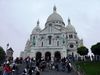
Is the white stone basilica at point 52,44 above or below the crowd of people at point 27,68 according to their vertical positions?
above

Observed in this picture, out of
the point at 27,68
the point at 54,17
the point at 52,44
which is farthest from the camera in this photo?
the point at 54,17

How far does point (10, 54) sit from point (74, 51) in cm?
3599

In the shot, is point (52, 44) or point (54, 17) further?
point (54, 17)

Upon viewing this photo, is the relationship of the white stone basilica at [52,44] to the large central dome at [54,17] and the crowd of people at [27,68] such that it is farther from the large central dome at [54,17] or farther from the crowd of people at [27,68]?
the crowd of people at [27,68]

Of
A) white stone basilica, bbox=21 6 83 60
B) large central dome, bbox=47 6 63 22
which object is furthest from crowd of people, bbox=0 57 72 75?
large central dome, bbox=47 6 63 22

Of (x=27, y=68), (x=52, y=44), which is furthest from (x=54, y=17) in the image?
(x=27, y=68)

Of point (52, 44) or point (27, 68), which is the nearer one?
point (27, 68)

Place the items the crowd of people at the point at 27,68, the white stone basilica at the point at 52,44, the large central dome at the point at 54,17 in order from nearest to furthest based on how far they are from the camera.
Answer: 1. the crowd of people at the point at 27,68
2. the white stone basilica at the point at 52,44
3. the large central dome at the point at 54,17

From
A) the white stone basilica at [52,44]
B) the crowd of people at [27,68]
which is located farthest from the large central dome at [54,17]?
the crowd of people at [27,68]

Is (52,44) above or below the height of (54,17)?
below

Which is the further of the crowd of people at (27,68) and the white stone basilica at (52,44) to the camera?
the white stone basilica at (52,44)

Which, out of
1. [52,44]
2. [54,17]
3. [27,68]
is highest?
[54,17]

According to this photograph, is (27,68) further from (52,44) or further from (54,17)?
(54,17)

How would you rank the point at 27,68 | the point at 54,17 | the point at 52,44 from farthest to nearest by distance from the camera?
the point at 54,17, the point at 52,44, the point at 27,68
